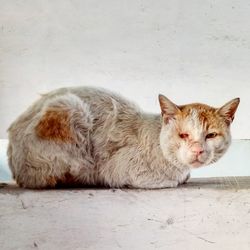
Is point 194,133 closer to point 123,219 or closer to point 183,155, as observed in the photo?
point 183,155

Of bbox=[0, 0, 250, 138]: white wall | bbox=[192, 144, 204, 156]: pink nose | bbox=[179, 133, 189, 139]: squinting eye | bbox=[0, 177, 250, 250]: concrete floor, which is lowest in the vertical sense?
bbox=[0, 177, 250, 250]: concrete floor

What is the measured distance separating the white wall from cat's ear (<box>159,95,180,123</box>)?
31 cm

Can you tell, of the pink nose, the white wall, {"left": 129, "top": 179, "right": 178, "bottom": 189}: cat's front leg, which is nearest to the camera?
the pink nose

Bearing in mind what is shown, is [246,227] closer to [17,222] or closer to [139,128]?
[139,128]

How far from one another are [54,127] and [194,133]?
17.1 inches

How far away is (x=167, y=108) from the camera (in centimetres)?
167

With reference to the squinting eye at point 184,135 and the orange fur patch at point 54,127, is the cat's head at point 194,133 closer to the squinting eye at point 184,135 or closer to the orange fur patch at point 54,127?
the squinting eye at point 184,135

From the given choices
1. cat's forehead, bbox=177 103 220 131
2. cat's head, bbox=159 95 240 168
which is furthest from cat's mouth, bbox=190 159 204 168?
cat's forehead, bbox=177 103 220 131

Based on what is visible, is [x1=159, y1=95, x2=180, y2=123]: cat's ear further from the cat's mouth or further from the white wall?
the white wall

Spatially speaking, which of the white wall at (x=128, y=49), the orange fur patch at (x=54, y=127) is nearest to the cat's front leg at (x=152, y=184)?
the orange fur patch at (x=54, y=127)

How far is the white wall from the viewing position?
194 cm

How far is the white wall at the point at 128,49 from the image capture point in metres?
1.94

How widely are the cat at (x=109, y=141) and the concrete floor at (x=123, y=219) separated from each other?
0.05 meters

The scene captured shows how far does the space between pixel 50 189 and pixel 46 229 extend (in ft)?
0.42
